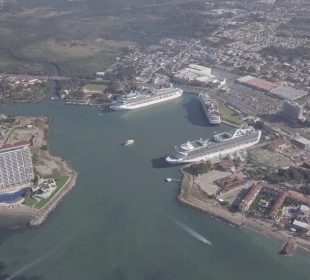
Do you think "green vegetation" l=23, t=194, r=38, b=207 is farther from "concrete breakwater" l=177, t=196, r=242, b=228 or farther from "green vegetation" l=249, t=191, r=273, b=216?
"green vegetation" l=249, t=191, r=273, b=216

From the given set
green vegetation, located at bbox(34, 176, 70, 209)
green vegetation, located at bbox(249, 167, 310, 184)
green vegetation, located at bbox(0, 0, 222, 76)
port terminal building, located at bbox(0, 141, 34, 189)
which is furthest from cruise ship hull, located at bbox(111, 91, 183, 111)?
green vegetation, located at bbox(249, 167, 310, 184)

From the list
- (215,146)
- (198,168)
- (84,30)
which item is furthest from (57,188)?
(84,30)

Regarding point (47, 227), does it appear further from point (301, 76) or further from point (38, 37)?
point (38, 37)

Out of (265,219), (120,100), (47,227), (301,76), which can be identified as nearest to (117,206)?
(47,227)

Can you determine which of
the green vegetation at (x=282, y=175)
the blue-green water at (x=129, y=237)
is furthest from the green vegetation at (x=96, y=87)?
the green vegetation at (x=282, y=175)

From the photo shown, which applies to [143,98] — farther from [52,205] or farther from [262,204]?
[262,204]
